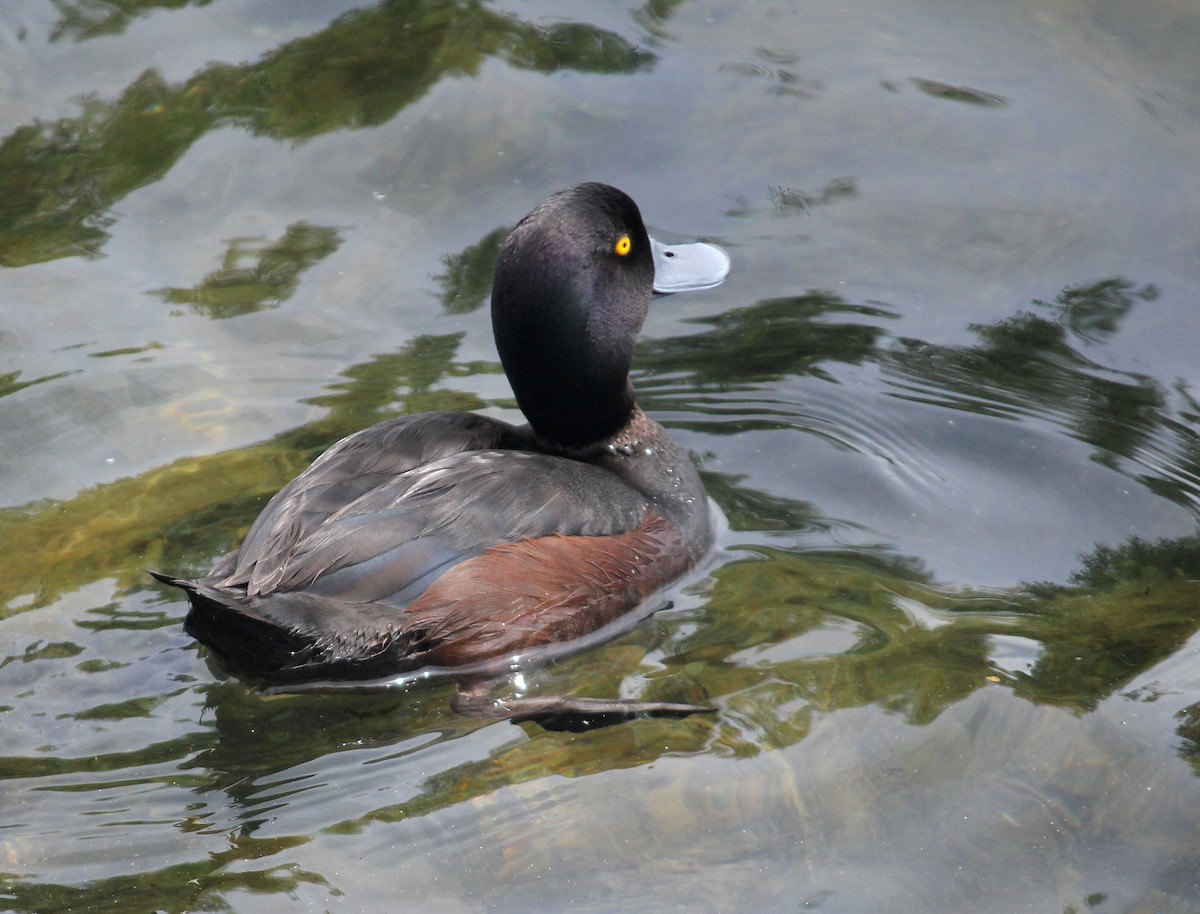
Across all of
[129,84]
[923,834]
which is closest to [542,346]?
[923,834]

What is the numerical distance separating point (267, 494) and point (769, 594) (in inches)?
82.1

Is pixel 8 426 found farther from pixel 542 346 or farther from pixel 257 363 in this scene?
pixel 542 346

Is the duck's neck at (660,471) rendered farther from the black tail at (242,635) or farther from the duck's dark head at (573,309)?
the black tail at (242,635)

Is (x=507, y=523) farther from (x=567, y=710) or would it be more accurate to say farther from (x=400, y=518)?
(x=567, y=710)

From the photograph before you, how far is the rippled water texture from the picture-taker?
393cm

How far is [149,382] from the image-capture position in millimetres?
6211

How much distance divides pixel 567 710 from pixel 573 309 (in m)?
1.52

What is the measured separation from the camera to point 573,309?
5156 millimetres

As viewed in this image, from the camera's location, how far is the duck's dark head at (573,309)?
5.09 meters

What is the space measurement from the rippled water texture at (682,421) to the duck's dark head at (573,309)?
2.37 ft

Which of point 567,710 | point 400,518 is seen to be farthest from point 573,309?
point 567,710

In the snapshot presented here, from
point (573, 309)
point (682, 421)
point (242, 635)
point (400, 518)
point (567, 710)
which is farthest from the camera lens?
point (682, 421)

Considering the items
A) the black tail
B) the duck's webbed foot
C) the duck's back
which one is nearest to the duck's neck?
the duck's back

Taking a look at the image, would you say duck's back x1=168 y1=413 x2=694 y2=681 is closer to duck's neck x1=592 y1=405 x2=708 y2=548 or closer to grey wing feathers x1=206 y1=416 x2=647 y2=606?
grey wing feathers x1=206 y1=416 x2=647 y2=606
